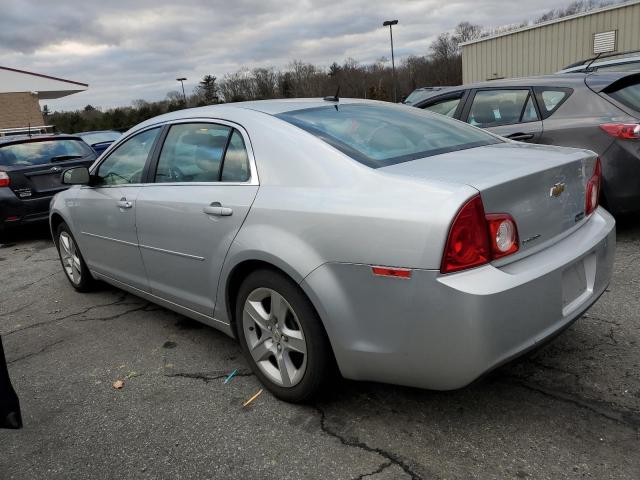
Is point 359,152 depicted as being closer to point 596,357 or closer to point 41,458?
point 596,357

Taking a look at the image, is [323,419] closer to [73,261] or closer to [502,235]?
[502,235]

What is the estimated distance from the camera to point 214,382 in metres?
3.04

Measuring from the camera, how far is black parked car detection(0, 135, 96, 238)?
23.5 feet

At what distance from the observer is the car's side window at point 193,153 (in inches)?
119

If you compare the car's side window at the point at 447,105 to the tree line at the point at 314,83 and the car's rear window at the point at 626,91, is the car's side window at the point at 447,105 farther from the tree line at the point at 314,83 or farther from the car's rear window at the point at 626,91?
the tree line at the point at 314,83

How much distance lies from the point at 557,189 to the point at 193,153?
2.03 metres

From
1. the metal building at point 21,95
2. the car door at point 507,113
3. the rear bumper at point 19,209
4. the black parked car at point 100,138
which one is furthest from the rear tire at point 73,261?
the metal building at point 21,95

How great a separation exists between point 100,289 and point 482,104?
4354 millimetres

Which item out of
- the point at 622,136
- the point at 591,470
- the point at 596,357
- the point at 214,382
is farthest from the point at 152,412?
the point at 622,136

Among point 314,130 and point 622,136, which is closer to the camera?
point 314,130

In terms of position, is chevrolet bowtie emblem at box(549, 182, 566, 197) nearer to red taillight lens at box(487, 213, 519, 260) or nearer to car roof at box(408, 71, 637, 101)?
red taillight lens at box(487, 213, 519, 260)

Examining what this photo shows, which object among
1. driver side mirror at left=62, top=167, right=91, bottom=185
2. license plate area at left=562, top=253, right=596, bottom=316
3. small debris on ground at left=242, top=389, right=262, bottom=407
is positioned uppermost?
driver side mirror at left=62, top=167, right=91, bottom=185

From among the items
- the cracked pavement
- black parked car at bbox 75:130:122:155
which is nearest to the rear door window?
the cracked pavement

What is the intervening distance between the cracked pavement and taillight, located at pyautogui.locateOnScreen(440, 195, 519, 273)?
52 centimetres
